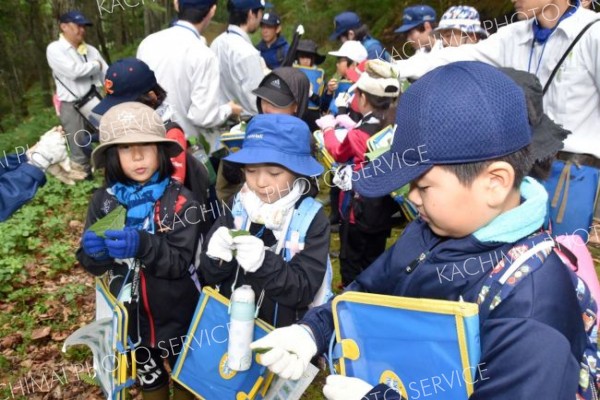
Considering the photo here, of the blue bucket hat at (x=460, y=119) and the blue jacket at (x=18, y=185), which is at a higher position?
the blue bucket hat at (x=460, y=119)

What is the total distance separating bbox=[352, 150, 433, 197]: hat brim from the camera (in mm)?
1231

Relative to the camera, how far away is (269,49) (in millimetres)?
7449

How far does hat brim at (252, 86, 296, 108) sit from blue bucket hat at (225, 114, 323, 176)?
51.7 inches

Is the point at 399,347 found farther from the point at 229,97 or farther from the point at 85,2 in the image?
the point at 85,2

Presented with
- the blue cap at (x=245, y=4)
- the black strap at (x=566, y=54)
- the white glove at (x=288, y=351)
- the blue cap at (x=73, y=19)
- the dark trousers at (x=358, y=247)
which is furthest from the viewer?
the blue cap at (x=73, y=19)

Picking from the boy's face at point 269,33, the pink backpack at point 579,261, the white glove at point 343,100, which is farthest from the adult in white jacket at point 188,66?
the boy's face at point 269,33

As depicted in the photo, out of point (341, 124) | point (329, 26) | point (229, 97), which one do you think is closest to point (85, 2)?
point (329, 26)

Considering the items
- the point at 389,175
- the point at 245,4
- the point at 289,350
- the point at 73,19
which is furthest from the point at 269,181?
the point at 73,19

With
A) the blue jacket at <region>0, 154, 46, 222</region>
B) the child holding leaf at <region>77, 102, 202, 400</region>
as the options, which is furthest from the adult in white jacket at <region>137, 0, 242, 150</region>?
the blue jacket at <region>0, 154, 46, 222</region>

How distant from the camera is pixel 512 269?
1192 millimetres

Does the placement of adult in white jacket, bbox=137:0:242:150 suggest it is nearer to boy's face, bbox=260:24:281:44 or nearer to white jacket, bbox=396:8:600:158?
white jacket, bbox=396:8:600:158

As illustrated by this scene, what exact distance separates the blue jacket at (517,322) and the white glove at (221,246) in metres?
0.89

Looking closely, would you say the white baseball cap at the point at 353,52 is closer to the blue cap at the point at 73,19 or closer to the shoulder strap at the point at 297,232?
Result: the blue cap at the point at 73,19

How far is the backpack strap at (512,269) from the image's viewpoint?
1.18 metres
